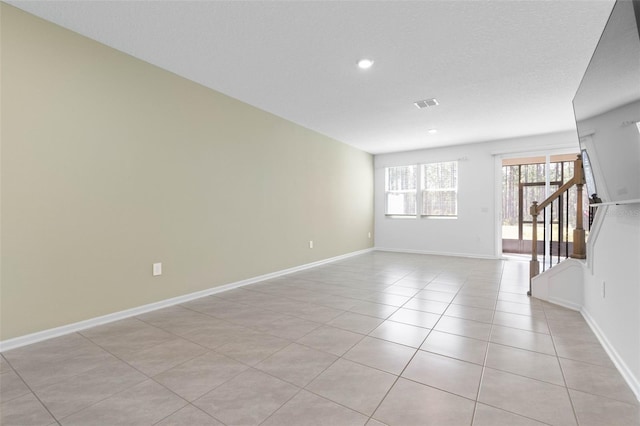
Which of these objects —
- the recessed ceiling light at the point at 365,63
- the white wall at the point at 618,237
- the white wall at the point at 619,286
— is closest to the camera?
the white wall at the point at 618,237

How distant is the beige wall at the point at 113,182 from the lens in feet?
7.19

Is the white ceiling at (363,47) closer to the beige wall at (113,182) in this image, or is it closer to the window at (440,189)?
the beige wall at (113,182)

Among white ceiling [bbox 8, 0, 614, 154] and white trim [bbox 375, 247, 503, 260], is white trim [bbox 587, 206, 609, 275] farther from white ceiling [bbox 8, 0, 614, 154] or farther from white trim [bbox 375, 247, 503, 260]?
white trim [bbox 375, 247, 503, 260]

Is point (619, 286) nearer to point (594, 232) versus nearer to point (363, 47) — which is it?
point (594, 232)

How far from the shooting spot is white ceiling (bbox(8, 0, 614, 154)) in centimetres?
217

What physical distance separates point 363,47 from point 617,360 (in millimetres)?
3049

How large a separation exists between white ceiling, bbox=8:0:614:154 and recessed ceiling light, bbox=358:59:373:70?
7 centimetres

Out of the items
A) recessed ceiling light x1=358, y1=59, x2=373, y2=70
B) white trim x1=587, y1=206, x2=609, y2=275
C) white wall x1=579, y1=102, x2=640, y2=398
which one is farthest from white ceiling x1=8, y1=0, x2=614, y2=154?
white trim x1=587, y1=206, x2=609, y2=275

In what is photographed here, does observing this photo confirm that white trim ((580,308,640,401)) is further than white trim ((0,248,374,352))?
No

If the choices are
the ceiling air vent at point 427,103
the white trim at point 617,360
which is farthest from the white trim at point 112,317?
the white trim at point 617,360

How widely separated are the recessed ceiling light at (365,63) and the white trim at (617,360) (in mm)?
3047

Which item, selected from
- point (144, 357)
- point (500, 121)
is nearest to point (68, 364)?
point (144, 357)

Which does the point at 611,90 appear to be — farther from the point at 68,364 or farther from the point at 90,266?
the point at 90,266

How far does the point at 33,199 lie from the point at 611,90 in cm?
413
